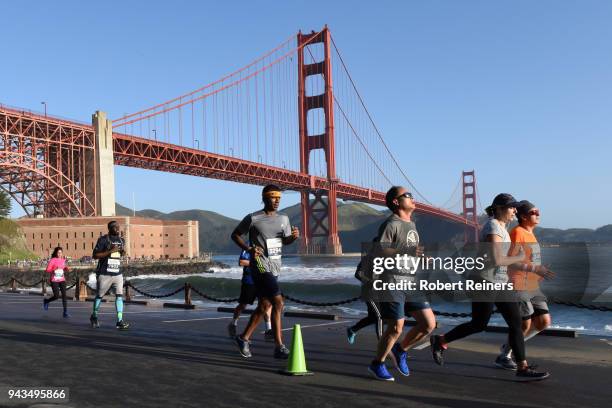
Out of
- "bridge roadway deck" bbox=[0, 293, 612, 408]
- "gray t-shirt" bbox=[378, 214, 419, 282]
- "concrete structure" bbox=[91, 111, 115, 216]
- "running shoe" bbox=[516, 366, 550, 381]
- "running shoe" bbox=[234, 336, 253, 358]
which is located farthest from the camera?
"concrete structure" bbox=[91, 111, 115, 216]

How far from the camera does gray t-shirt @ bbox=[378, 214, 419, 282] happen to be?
17.1 feet

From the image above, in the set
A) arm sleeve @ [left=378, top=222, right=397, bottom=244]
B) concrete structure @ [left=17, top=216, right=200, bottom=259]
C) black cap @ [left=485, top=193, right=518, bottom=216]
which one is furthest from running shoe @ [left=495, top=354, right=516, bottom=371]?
concrete structure @ [left=17, top=216, right=200, bottom=259]

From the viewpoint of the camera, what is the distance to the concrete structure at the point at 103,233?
6800 cm

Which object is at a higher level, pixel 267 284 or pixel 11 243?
pixel 267 284

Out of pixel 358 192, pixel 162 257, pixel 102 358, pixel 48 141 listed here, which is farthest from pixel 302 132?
pixel 102 358

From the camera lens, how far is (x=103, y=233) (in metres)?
64.8

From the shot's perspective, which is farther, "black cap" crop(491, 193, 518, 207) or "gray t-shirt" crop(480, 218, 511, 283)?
"black cap" crop(491, 193, 518, 207)

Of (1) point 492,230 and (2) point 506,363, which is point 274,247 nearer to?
(1) point 492,230

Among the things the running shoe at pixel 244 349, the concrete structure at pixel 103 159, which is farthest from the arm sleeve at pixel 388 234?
the concrete structure at pixel 103 159

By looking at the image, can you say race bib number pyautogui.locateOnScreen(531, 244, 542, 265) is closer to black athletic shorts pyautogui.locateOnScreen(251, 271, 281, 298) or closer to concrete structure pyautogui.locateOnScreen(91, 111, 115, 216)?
black athletic shorts pyautogui.locateOnScreen(251, 271, 281, 298)

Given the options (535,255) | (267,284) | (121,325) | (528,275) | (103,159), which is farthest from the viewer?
(103,159)

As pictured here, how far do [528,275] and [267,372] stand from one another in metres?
2.56

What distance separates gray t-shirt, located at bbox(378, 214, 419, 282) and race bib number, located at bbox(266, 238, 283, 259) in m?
1.48

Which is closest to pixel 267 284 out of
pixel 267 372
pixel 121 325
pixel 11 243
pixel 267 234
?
pixel 267 234
